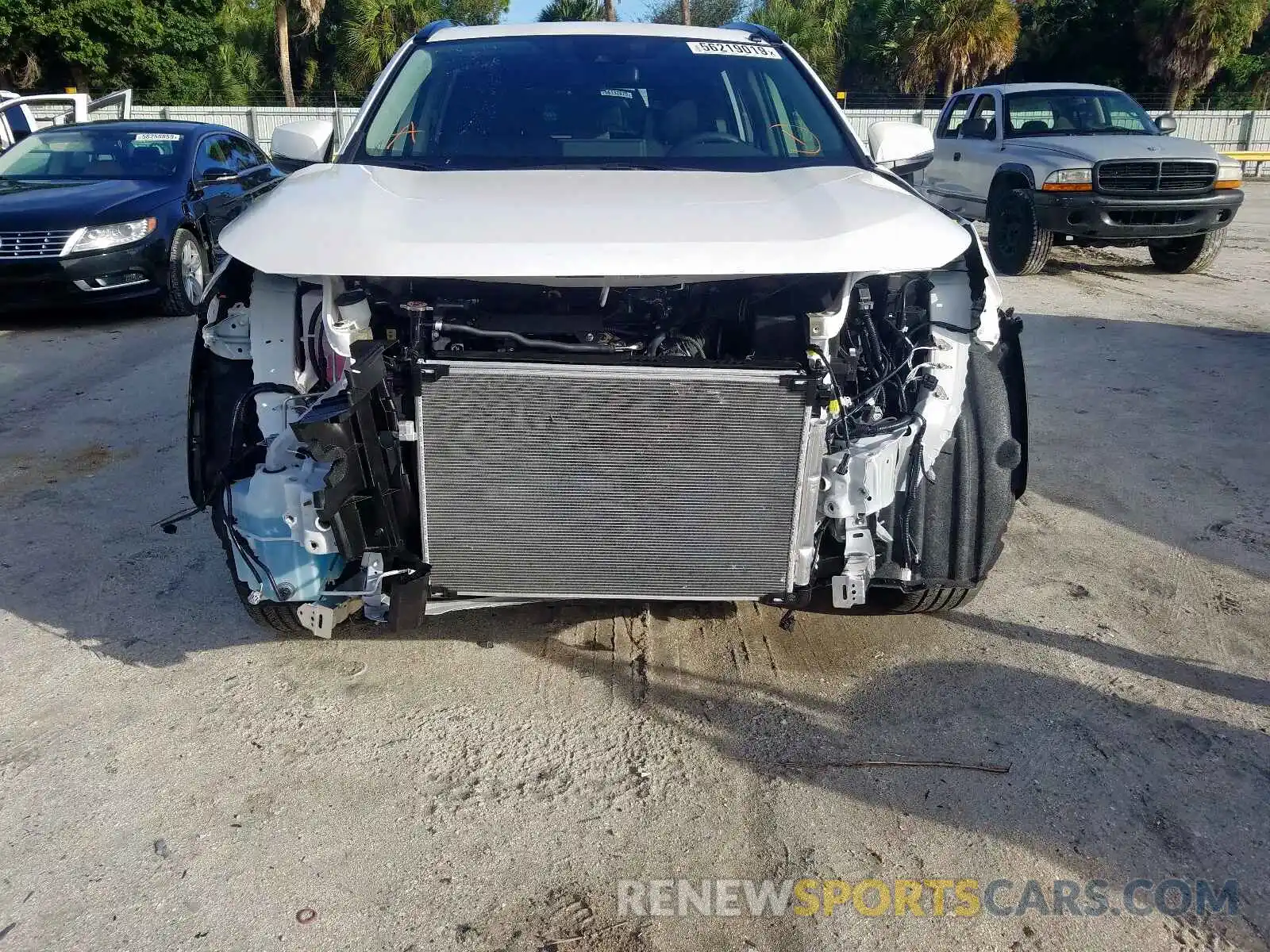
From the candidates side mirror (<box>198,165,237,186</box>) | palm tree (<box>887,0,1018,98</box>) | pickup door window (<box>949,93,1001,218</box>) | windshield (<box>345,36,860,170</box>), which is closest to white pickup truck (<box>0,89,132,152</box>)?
side mirror (<box>198,165,237,186</box>)

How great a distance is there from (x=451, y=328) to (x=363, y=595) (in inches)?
29.5

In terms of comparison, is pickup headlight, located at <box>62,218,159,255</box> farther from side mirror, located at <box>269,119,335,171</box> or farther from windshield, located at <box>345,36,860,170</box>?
windshield, located at <box>345,36,860,170</box>

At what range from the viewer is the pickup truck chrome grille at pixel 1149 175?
29.9ft

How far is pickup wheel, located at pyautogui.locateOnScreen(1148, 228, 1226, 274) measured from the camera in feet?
32.3

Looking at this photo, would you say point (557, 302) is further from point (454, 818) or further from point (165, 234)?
point (165, 234)

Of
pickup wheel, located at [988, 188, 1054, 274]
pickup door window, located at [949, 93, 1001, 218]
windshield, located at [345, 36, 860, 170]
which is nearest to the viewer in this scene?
windshield, located at [345, 36, 860, 170]

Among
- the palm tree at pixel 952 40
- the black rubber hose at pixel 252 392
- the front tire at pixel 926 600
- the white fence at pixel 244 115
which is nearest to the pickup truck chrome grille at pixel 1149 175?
the front tire at pixel 926 600

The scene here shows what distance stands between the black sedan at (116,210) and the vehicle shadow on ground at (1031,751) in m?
5.83

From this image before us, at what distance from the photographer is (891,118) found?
24578 millimetres

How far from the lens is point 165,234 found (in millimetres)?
7785

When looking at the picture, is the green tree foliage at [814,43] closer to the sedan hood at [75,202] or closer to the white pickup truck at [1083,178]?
the white pickup truck at [1083,178]

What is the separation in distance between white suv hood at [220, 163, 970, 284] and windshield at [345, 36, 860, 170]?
62 cm

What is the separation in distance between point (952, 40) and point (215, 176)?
2349 centimetres

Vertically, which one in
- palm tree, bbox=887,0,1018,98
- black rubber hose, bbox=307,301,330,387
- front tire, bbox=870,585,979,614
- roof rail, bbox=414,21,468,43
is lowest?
front tire, bbox=870,585,979,614
